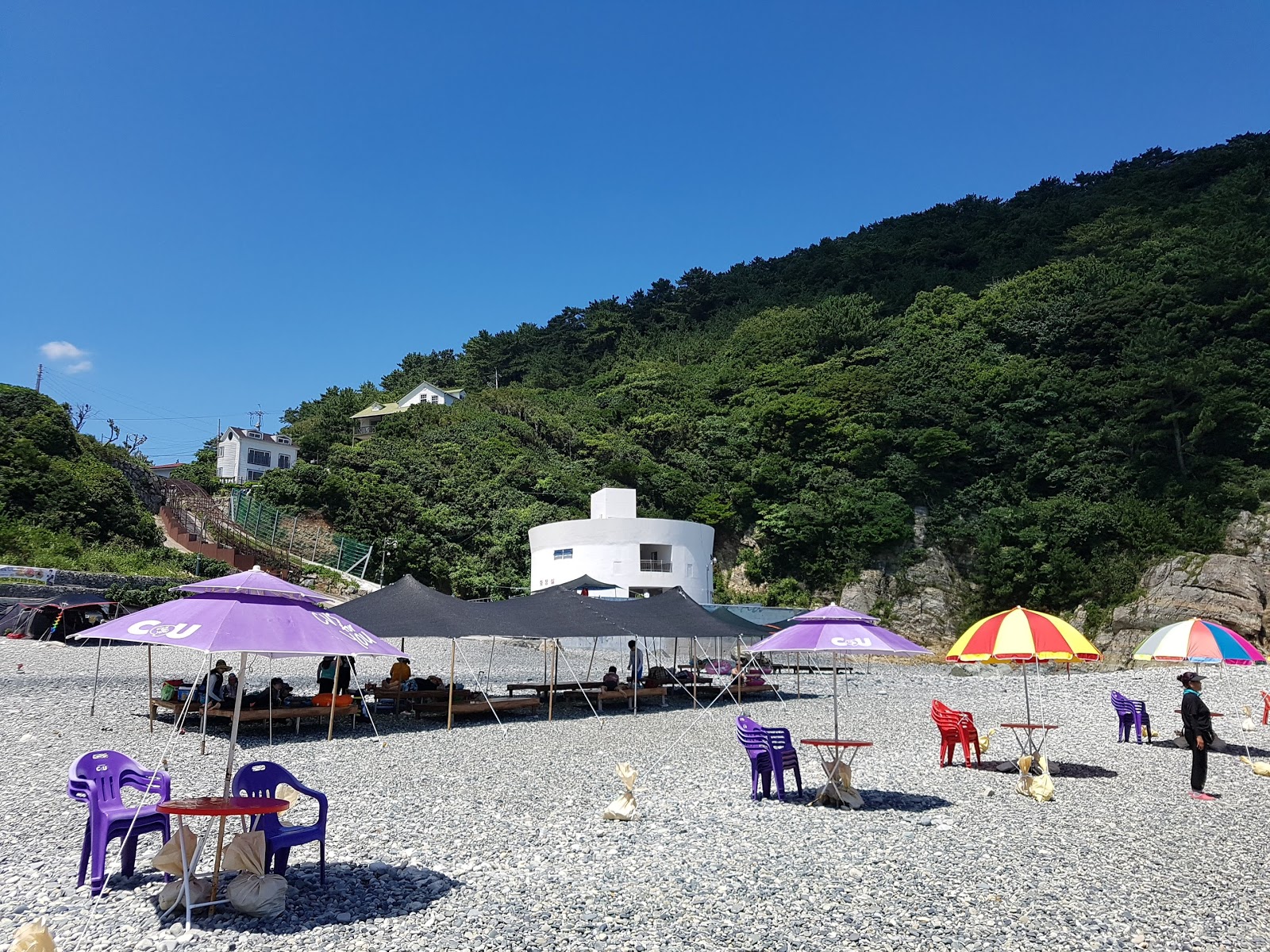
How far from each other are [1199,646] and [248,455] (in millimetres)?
58076

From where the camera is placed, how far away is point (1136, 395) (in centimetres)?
4334

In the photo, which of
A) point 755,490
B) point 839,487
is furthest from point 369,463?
point 839,487

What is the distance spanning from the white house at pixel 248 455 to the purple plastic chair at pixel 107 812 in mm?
54412

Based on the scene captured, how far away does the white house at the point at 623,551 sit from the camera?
1465 inches

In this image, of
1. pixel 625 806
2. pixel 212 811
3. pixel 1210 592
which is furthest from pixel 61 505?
pixel 1210 592

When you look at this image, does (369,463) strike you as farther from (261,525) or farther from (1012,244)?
(1012,244)

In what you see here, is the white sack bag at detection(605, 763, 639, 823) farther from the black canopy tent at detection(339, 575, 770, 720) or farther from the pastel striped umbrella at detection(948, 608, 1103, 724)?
the black canopy tent at detection(339, 575, 770, 720)

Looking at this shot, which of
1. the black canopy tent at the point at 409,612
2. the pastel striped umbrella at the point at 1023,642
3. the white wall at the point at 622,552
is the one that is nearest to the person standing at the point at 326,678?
the black canopy tent at the point at 409,612

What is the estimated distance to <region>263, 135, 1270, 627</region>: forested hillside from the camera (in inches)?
1623

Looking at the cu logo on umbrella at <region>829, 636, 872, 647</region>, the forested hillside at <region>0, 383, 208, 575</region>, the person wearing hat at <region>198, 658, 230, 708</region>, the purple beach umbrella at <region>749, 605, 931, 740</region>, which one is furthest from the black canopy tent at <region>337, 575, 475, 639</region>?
the forested hillside at <region>0, 383, 208, 575</region>

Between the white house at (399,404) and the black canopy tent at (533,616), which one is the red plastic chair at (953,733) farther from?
the white house at (399,404)

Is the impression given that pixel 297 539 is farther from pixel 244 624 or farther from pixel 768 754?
pixel 244 624

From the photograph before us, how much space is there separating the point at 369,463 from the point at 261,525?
7.68 m

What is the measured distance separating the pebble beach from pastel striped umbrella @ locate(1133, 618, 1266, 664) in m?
1.59
